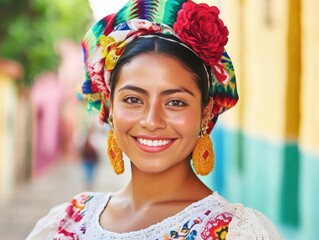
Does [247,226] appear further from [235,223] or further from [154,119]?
[154,119]

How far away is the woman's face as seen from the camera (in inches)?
93.2

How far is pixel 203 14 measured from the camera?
2.39 meters

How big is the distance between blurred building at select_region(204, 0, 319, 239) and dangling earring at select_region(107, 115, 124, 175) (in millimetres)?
2215

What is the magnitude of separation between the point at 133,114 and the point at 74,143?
29244 millimetres

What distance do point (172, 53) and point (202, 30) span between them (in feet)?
0.39

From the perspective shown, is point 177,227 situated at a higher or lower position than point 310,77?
lower

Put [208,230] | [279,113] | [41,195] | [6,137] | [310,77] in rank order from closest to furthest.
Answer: [208,230], [310,77], [279,113], [6,137], [41,195]

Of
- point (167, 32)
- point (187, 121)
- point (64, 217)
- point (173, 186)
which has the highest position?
point (167, 32)

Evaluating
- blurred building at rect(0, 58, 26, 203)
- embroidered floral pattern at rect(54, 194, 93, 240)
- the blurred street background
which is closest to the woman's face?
embroidered floral pattern at rect(54, 194, 93, 240)

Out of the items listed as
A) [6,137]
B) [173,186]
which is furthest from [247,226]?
[6,137]

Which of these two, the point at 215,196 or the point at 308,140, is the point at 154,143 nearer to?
the point at 215,196

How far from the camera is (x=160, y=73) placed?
2379 mm

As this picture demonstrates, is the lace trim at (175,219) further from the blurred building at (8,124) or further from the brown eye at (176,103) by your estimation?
the blurred building at (8,124)

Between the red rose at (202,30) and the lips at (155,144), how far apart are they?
283 mm
